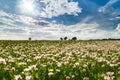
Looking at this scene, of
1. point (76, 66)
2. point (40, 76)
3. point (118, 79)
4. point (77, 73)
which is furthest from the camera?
point (76, 66)

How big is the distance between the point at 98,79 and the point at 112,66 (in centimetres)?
266

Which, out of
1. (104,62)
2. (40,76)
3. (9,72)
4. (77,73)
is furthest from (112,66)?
(9,72)

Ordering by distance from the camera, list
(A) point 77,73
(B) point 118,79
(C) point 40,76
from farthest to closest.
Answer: (A) point 77,73 → (C) point 40,76 → (B) point 118,79

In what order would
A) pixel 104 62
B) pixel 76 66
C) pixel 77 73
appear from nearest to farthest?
pixel 77 73 → pixel 76 66 → pixel 104 62

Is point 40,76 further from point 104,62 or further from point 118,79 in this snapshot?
point 104,62

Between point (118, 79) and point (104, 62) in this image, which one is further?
point (104, 62)

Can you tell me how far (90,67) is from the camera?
452 inches

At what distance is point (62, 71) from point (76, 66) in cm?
67

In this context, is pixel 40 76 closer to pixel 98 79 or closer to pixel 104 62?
pixel 98 79

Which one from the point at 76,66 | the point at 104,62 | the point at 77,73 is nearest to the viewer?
the point at 77,73

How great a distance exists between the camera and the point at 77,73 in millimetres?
10000

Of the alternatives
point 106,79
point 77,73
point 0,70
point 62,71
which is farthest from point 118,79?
point 0,70

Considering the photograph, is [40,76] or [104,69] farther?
[104,69]

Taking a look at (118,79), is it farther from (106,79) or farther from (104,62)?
(104,62)
